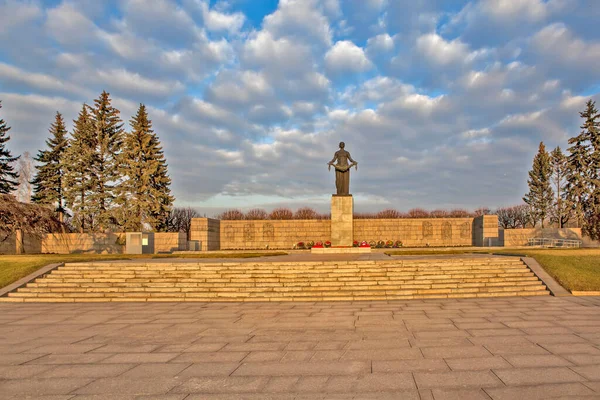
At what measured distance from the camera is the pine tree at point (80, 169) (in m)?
35.7

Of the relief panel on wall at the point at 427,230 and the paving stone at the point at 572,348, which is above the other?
the relief panel on wall at the point at 427,230

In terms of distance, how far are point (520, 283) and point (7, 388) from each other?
13.4 meters

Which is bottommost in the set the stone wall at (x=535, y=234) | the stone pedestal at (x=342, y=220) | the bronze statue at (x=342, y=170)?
the stone wall at (x=535, y=234)

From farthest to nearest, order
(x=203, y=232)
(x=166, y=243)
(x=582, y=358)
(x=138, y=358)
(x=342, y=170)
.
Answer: (x=166, y=243) → (x=203, y=232) → (x=342, y=170) → (x=138, y=358) → (x=582, y=358)

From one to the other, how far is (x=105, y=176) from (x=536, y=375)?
1498 inches

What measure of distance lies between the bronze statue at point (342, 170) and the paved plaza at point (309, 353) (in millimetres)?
13781

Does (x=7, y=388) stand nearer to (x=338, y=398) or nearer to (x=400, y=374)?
(x=338, y=398)

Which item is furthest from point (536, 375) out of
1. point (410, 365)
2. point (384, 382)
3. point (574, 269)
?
point (574, 269)

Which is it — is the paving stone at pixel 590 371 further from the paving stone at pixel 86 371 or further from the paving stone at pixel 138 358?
the paving stone at pixel 86 371

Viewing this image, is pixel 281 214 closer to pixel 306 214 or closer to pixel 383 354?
pixel 306 214

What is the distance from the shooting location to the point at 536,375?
15.8 ft

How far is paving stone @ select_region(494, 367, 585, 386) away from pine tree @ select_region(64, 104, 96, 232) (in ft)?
123

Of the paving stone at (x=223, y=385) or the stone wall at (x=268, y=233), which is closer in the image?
the paving stone at (x=223, y=385)

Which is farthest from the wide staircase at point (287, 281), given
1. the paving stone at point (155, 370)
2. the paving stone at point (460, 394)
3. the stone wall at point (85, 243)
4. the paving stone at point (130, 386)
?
the stone wall at point (85, 243)
